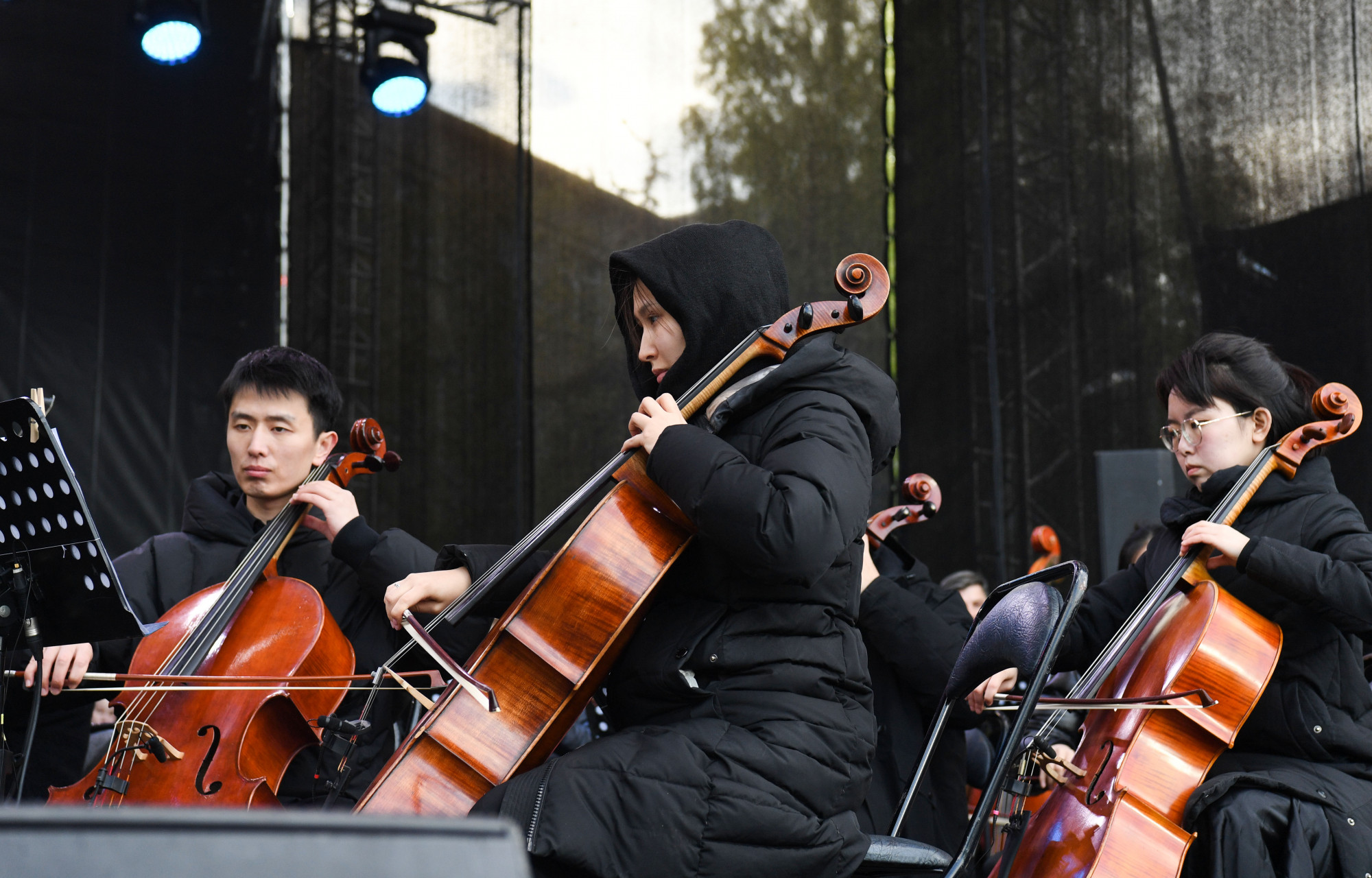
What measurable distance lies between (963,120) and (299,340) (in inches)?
165

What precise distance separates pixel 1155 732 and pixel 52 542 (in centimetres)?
195

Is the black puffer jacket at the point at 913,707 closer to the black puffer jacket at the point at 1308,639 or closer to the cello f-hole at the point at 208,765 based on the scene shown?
the black puffer jacket at the point at 1308,639

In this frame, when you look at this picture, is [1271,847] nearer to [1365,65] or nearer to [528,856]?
[528,856]

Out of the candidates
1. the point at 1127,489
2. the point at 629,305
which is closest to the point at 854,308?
the point at 629,305

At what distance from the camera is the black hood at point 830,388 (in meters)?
1.85

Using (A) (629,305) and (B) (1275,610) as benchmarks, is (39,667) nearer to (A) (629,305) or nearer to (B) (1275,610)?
(A) (629,305)

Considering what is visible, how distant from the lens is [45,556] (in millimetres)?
2078

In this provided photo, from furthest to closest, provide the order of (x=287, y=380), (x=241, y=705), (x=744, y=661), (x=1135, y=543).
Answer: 1. (x=1135, y=543)
2. (x=287, y=380)
3. (x=241, y=705)
4. (x=744, y=661)

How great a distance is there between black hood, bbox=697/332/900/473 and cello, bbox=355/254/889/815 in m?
0.19

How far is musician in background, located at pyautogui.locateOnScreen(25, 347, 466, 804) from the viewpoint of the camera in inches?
102

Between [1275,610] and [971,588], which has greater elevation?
[1275,610]

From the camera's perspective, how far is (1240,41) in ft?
18.9

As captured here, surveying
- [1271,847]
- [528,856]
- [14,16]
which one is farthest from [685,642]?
[14,16]

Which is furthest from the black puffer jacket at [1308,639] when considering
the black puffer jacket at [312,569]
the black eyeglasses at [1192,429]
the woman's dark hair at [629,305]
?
the black puffer jacket at [312,569]
